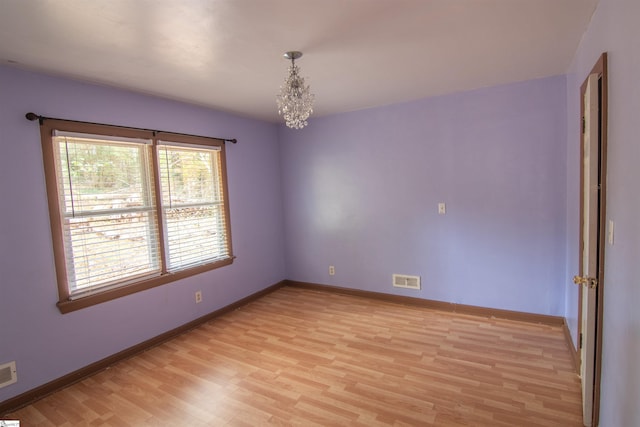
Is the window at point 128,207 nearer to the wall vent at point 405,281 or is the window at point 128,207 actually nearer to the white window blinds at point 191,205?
the white window blinds at point 191,205

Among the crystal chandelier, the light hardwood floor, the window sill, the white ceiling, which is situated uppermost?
the white ceiling

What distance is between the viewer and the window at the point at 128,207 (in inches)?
96.0

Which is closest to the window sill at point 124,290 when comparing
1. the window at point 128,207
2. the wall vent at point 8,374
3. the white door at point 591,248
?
the window at point 128,207

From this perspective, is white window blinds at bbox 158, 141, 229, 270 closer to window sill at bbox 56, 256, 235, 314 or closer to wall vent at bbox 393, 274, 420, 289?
window sill at bbox 56, 256, 235, 314

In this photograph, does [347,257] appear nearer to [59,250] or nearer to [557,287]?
[557,287]

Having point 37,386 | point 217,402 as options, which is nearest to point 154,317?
point 37,386

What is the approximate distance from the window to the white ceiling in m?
0.50

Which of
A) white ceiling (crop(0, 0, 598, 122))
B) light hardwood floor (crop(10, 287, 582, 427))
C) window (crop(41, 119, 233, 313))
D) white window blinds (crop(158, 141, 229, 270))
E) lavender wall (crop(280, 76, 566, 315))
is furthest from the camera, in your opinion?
white window blinds (crop(158, 141, 229, 270))

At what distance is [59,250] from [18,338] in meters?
0.63

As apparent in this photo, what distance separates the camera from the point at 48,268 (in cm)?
235

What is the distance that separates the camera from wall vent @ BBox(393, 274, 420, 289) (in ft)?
12.2

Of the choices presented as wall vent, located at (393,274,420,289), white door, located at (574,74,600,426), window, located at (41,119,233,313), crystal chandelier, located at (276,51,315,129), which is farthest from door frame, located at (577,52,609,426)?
window, located at (41,119,233,313)

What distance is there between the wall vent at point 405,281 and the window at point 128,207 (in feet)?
6.75

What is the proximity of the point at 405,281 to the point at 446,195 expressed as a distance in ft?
3.66
